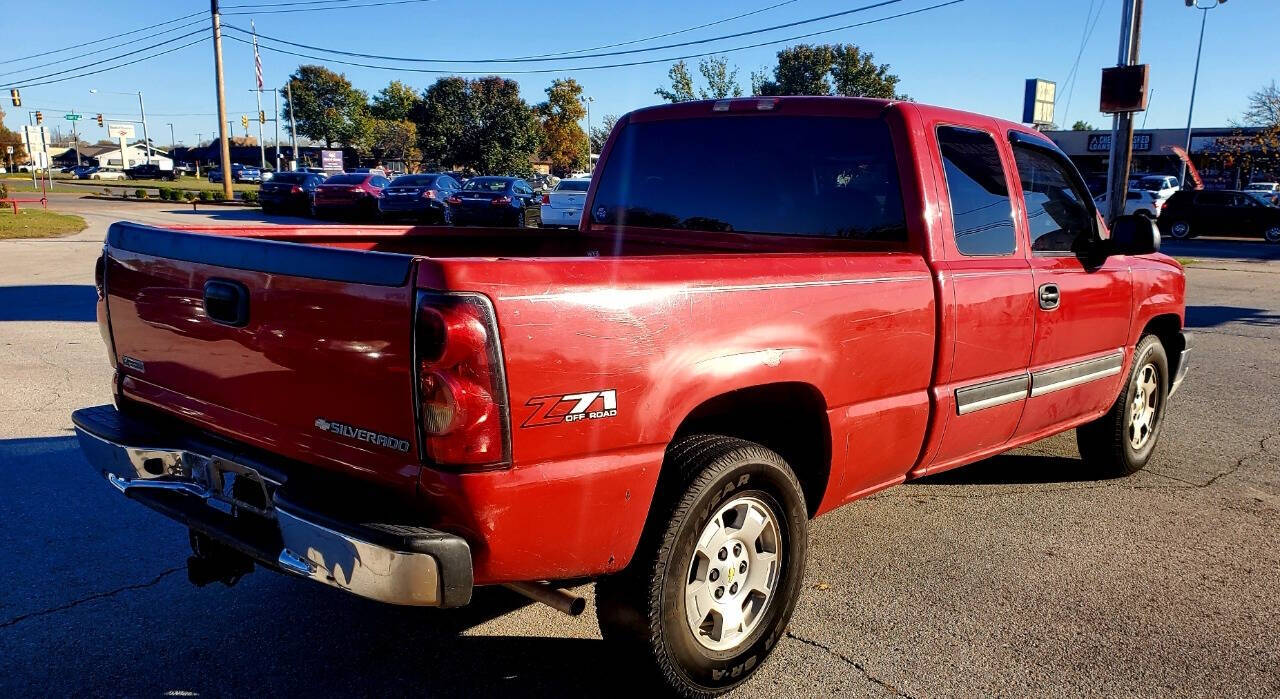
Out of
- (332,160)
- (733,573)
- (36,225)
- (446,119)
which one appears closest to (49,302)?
(733,573)

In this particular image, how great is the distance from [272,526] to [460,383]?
36.8 inches

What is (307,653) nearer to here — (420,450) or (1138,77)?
(420,450)

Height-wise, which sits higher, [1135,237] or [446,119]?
[446,119]

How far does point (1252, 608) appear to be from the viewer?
12.5ft

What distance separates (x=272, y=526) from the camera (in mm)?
2771

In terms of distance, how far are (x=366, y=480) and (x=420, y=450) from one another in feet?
0.88

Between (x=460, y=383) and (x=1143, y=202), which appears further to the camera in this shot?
(x=1143, y=202)

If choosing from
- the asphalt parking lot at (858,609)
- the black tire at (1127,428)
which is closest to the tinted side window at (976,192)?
the asphalt parking lot at (858,609)

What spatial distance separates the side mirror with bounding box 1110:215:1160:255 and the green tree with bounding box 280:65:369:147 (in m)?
108

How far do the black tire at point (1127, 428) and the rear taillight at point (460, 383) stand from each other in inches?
161

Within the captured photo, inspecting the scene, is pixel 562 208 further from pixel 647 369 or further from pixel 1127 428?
pixel 647 369

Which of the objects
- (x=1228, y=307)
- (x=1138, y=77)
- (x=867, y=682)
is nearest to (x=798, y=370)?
(x=867, y=682)

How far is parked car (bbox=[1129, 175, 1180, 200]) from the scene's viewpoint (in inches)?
1476

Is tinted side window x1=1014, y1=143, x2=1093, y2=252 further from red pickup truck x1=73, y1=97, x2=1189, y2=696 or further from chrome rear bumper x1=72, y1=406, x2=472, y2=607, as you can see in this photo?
chrome rear bumper x1=72, y1=406, x2=472, y2=607
